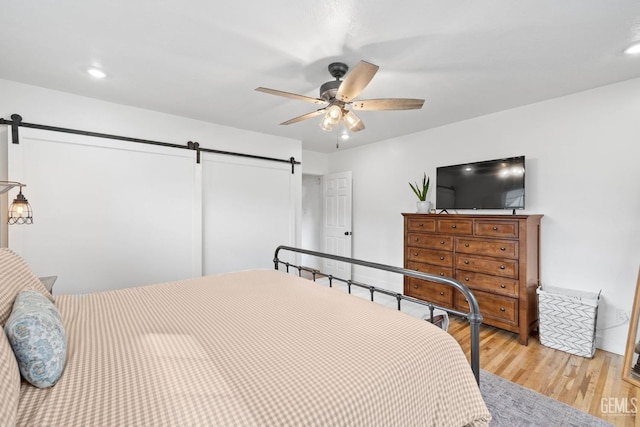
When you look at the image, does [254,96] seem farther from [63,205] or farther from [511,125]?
[511,125]

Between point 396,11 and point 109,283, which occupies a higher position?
point 396,11

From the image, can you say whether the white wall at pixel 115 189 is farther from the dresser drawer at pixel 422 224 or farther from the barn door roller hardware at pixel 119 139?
the dresser drawer at pixel 422 224

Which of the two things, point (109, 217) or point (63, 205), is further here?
point (109, 217)

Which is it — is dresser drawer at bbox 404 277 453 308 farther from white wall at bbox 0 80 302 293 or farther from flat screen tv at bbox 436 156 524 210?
white wall at bbox 0 80 302 293

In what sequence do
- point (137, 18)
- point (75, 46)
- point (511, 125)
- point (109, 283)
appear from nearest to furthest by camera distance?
point (137, 18), point (75, 46), point (109, 283), point (511, 125)

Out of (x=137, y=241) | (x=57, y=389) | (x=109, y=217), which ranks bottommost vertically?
(x=57, y=389)

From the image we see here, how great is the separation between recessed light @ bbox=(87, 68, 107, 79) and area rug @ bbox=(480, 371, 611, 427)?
3.83 metres

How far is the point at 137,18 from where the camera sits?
1.68 meters

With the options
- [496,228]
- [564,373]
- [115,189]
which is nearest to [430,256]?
[496,228]

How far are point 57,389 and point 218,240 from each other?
2.94 meters

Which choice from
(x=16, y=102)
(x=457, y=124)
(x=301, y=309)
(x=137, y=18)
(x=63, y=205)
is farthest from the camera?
(x=457, y=124)

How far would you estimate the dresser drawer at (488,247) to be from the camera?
2785 millimetres

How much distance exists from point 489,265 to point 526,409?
140cm

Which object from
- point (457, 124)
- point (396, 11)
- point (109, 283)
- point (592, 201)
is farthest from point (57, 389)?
point (457, 124)
